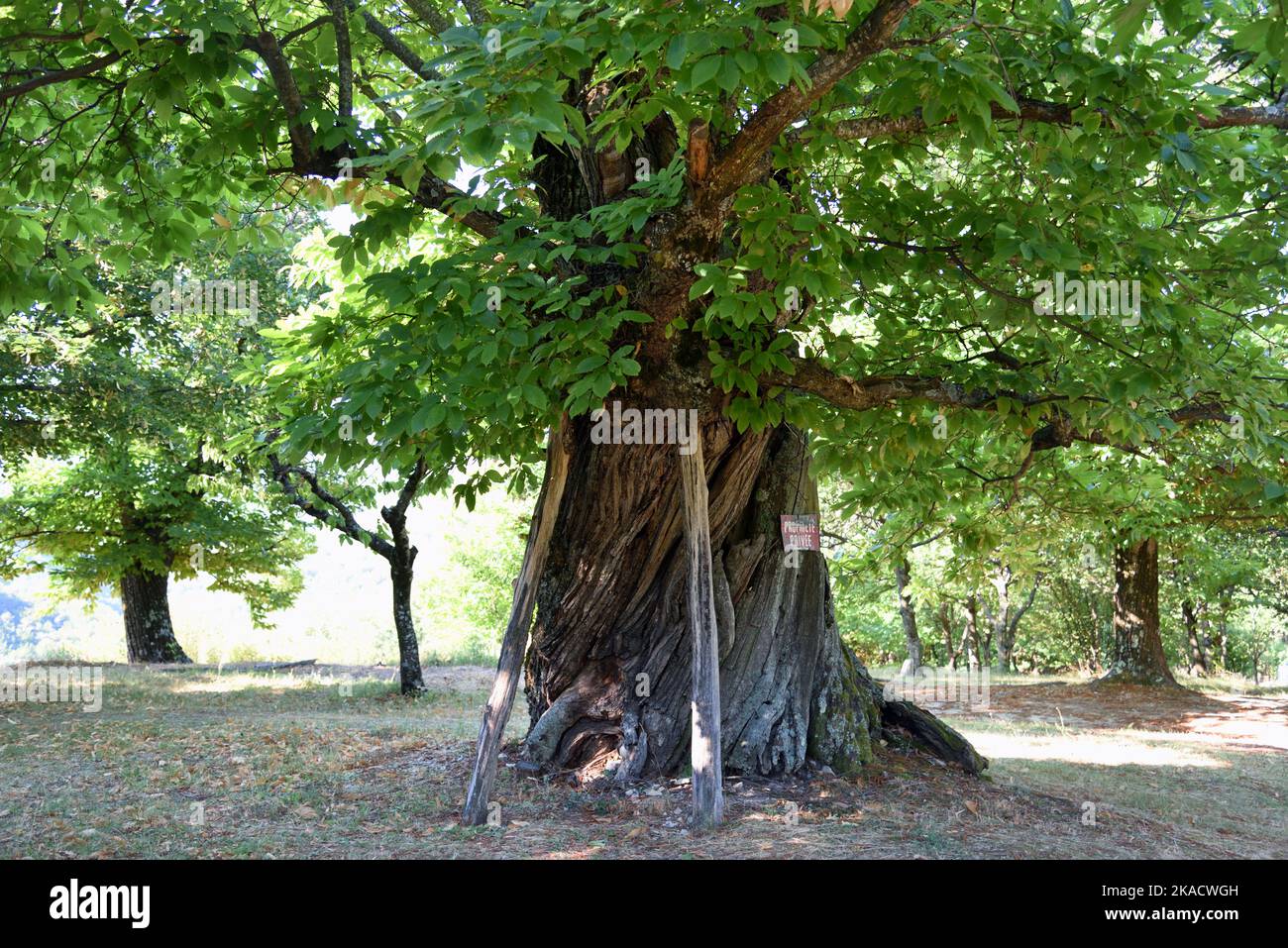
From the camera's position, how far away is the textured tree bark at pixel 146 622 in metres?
20.3

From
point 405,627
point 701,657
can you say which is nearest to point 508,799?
point 701,657

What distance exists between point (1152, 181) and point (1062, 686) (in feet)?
42.8

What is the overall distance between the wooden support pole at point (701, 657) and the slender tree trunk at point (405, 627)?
324 inches

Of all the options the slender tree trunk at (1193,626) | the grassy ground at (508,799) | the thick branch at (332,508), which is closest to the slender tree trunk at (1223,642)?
the slender tree trunk at (1193,626)

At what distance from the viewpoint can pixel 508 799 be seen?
6.87 meters

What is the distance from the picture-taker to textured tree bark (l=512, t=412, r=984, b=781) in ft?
24.2

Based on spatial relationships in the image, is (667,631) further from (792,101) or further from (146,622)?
(146,622)

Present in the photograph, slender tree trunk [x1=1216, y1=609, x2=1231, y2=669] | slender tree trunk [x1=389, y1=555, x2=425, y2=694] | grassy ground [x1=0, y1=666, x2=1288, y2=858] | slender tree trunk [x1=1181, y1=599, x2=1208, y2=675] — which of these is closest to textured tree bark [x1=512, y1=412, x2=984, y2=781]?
grassy ground [x1=0, y1=666, x2=1288, y2=858]

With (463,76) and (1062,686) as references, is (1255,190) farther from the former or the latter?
(1062,686)

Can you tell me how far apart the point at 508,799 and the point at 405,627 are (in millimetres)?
7781

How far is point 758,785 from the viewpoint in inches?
279

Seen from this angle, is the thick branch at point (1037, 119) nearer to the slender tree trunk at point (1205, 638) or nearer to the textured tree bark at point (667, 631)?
the textured tree bark at point (667, 631)

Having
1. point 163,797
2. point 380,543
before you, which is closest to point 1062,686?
point 380,543

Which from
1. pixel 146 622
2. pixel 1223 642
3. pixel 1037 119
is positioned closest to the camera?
pixel 1037 119
